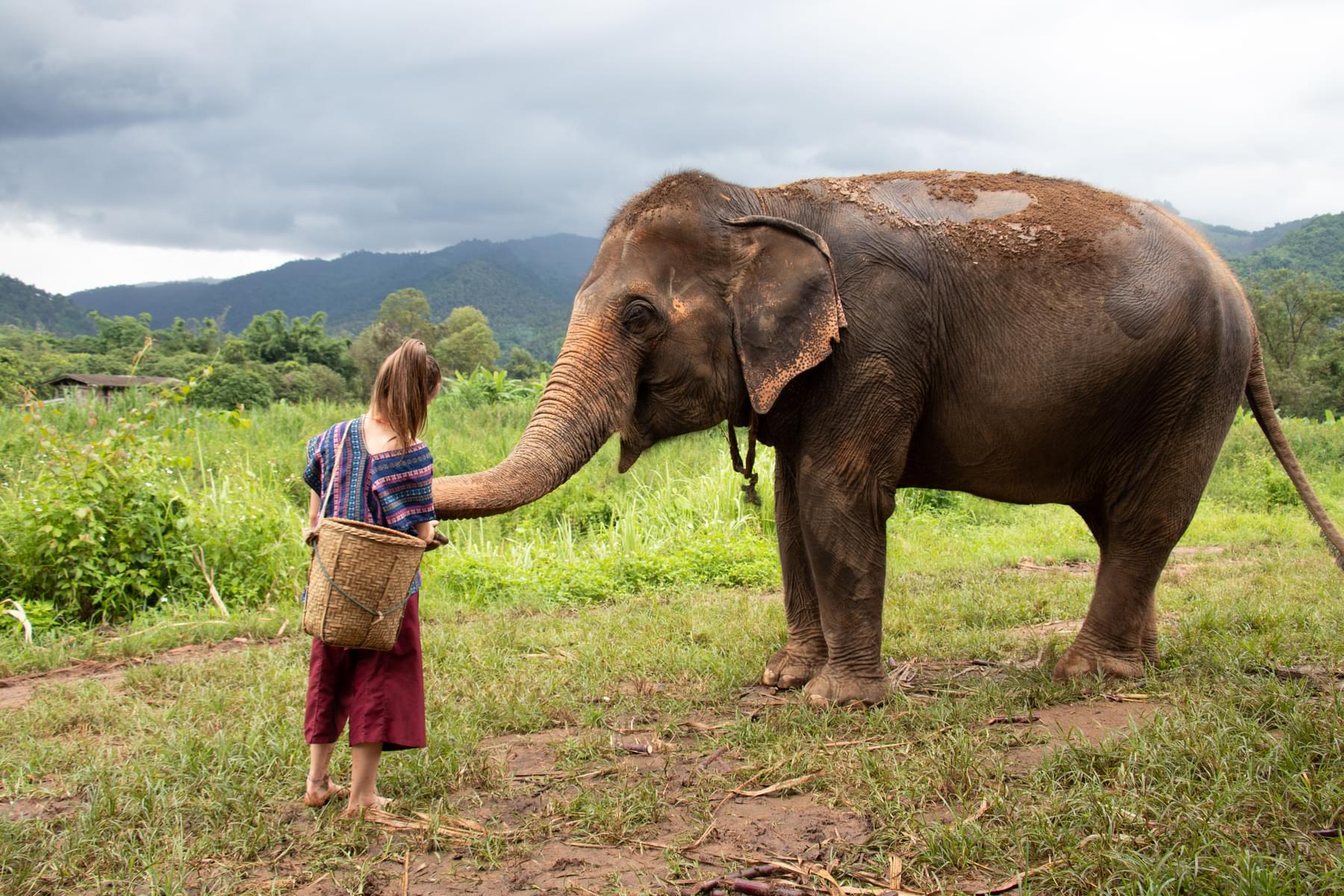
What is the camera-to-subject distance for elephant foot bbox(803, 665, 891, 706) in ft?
15.8

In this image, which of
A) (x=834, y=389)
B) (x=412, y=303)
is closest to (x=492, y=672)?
(x=834, y=389)

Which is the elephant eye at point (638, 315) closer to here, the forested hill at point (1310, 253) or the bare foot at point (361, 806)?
the bare foot at point (361, 806)

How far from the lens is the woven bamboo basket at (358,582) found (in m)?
3.39

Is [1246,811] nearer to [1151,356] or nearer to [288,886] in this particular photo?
[1151,356]

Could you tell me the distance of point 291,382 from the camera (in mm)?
40656

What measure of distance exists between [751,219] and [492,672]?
272 cm

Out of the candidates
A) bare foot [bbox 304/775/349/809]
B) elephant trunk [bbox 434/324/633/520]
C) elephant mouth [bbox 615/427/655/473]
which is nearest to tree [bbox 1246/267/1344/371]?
elephant mouth [bbox 615/427/655/473]

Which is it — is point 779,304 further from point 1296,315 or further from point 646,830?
point 1296,315

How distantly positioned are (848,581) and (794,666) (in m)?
0.81

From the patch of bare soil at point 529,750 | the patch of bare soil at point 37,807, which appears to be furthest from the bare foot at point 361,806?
the patch of bare soil at point 37,807

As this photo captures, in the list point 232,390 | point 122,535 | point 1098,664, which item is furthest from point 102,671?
point 232,390

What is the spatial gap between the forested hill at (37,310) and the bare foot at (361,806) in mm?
99462

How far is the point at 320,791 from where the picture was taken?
12.3ft

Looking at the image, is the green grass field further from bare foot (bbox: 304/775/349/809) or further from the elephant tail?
the elephant tail
